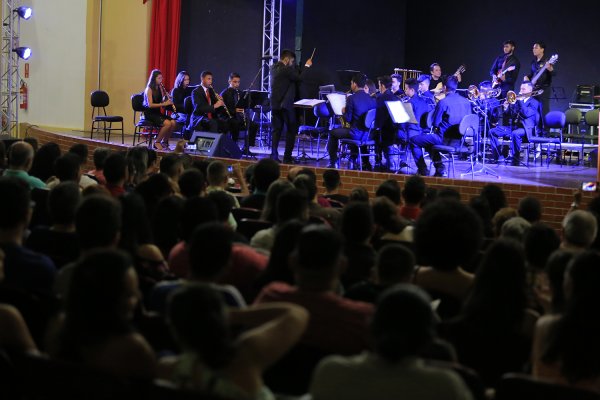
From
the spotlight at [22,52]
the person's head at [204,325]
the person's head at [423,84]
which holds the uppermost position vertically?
the spotlight at [22,52]

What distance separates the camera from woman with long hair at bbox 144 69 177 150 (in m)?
13.8

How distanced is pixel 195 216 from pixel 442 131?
7.97 metres

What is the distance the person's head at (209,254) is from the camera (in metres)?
3.09

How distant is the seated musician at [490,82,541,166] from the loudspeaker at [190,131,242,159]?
388 cm

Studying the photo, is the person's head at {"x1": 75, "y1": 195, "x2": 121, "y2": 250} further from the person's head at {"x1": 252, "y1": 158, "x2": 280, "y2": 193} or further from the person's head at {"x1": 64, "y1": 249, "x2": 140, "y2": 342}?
the person's head at {"x1": 252, "y1": 158, "x2": 280, "y2": 193}

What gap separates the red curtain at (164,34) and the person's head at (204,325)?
14545 mm

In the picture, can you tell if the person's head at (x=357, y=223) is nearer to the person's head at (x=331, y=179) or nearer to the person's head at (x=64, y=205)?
the person's head at (x=64, y=205)

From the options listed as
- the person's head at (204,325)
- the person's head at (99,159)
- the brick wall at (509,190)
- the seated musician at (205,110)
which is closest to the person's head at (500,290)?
the person's head at (204,325)

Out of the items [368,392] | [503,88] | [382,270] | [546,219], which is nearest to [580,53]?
[503,88]

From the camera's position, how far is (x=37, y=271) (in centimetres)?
346

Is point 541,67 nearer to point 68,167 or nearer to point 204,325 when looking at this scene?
point 68,167

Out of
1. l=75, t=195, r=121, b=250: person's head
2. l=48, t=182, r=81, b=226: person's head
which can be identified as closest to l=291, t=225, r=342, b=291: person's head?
l=75, t=195, r=121, b=250: person's head

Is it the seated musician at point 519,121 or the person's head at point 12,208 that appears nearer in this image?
the person's head at point 12,208

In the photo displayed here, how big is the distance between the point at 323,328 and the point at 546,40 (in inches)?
593
